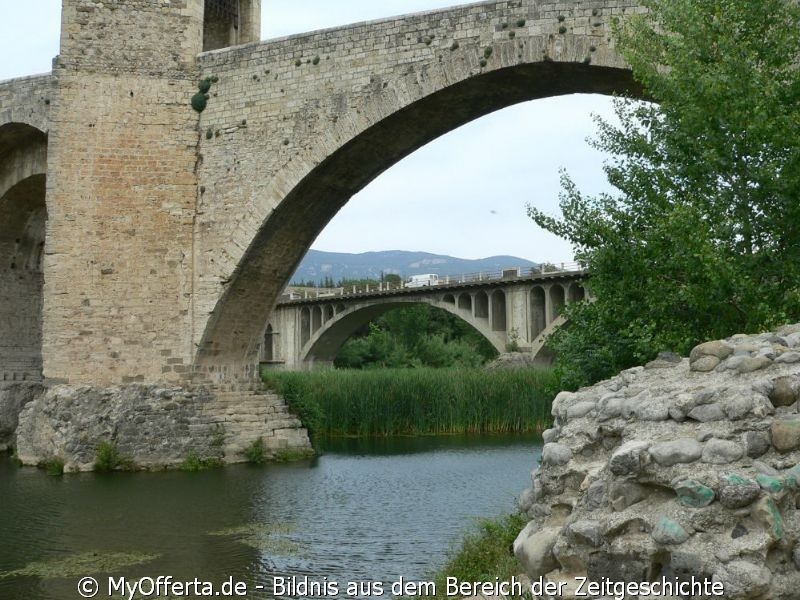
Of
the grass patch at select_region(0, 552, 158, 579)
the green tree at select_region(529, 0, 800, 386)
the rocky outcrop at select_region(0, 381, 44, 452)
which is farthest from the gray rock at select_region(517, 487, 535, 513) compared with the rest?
the rocky outcrop at select_region(0, 381, 44, 452)

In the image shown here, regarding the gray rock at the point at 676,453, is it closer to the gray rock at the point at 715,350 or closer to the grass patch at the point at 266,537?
the gray rock at the point at 715,350

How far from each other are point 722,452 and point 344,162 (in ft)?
30.8

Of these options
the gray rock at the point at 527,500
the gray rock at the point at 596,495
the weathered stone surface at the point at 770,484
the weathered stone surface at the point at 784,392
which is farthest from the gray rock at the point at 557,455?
the weathered stone surface at the point at 770,484

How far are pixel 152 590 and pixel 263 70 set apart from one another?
339 inches

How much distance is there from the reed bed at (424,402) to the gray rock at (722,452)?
13654mm

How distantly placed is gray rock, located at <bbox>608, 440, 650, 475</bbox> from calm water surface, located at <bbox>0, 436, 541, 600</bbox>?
281 centimetres

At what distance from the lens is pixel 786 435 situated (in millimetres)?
3832

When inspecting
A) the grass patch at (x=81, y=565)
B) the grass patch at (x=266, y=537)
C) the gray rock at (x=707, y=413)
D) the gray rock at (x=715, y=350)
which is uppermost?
the gray rock at (x=715, y=350)

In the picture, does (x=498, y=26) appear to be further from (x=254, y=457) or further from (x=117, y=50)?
(x=254, y=457)

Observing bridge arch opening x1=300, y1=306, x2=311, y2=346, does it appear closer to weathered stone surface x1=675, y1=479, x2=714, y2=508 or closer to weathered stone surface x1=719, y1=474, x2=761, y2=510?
weathered stone surface x1=675, y1=479, x2=714, y2=508

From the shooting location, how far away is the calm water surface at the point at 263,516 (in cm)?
685

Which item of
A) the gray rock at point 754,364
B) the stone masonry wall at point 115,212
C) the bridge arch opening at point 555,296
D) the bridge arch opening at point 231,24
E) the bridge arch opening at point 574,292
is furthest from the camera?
the bridge arch opening at point 555,296

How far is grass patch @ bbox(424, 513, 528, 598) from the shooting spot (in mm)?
4973

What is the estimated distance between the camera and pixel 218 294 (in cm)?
1298
